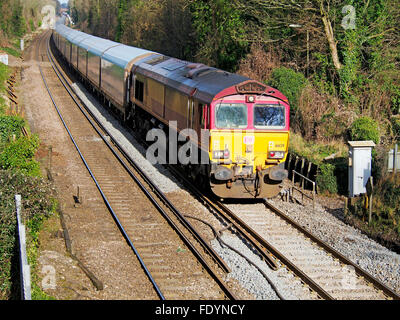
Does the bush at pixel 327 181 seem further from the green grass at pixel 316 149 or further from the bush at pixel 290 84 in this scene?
the bush at pixel 290 84

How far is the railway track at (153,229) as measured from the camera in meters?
9.99

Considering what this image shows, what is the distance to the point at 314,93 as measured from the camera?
71.9ft

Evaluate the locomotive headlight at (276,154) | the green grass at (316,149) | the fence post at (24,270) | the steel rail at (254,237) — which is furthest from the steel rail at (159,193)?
the green grass at (316,149)

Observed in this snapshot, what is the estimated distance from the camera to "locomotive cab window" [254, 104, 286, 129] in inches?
547

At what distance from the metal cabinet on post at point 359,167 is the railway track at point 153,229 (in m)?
5.66

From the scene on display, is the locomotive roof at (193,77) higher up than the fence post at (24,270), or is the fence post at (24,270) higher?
the locomotive roof at (193,77)

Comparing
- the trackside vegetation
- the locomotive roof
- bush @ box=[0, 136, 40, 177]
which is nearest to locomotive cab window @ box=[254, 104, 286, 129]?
the locomotive roof

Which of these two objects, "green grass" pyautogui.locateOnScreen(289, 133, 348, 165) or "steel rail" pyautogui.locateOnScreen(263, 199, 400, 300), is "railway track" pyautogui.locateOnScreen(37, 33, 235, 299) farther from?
"green grass" pyautogui.locateOnScreen(289, 133, 348, 165)

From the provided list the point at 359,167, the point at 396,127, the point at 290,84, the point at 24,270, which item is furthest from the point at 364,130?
the point at 24,270

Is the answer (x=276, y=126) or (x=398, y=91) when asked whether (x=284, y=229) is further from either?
(x=398, y=91)

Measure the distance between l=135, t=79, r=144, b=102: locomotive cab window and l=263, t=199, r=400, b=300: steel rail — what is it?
808 cm

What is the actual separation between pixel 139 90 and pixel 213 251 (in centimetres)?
1091

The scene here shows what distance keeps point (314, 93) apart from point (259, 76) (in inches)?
170
